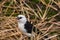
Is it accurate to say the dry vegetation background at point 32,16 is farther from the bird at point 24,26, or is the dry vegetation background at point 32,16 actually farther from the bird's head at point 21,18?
the bird's head at point 21,18

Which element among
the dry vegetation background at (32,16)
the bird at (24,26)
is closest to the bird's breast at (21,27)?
the bird at (24,26)

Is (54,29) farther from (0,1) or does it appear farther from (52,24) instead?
(0,1)

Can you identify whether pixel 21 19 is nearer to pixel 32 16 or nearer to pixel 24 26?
pixel 24 26

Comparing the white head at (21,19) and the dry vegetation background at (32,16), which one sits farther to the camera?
the dry vegetation background at (32,16)

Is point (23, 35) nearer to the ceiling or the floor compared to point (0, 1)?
nearer to the floor

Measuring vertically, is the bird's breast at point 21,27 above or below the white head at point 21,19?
below

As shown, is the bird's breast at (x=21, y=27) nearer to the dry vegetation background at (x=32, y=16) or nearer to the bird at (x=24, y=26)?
the bird at (x=24, y=26)

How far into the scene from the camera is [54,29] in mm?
6219

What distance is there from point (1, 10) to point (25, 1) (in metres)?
0.62

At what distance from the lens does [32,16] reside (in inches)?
258

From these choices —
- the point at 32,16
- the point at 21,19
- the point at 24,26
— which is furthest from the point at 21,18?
the point at 32,16

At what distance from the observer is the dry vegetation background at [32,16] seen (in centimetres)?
607

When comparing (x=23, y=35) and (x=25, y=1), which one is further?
(x=25, y=1)

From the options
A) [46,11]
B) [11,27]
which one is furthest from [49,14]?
[11,27]
